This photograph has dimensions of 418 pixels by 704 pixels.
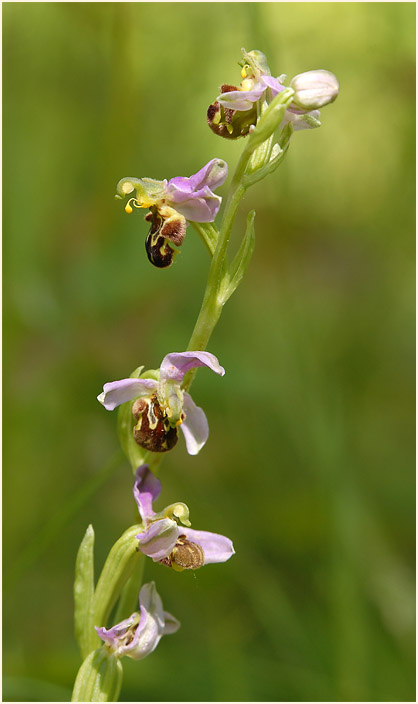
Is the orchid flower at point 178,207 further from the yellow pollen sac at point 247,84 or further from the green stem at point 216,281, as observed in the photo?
the yellow pollen sac at point 247,84

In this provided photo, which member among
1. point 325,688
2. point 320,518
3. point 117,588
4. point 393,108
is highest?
point 393,108

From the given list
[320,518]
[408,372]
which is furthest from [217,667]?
[408,372]

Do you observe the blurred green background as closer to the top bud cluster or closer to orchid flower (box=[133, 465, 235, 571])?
orchid flower (box=[133, 465, 235, 571])

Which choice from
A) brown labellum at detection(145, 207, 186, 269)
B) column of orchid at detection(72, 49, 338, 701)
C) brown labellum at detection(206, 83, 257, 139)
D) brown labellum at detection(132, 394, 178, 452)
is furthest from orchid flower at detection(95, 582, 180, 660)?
brown labellum at detection(206, 83, 257, 139)

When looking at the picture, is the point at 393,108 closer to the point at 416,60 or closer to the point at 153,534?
the point at 416,60

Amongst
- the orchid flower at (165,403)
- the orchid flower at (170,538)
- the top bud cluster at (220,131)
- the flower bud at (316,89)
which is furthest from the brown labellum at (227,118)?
the orchid flower at (170,538)

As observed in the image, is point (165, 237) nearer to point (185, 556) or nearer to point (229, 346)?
point (185, 556)
